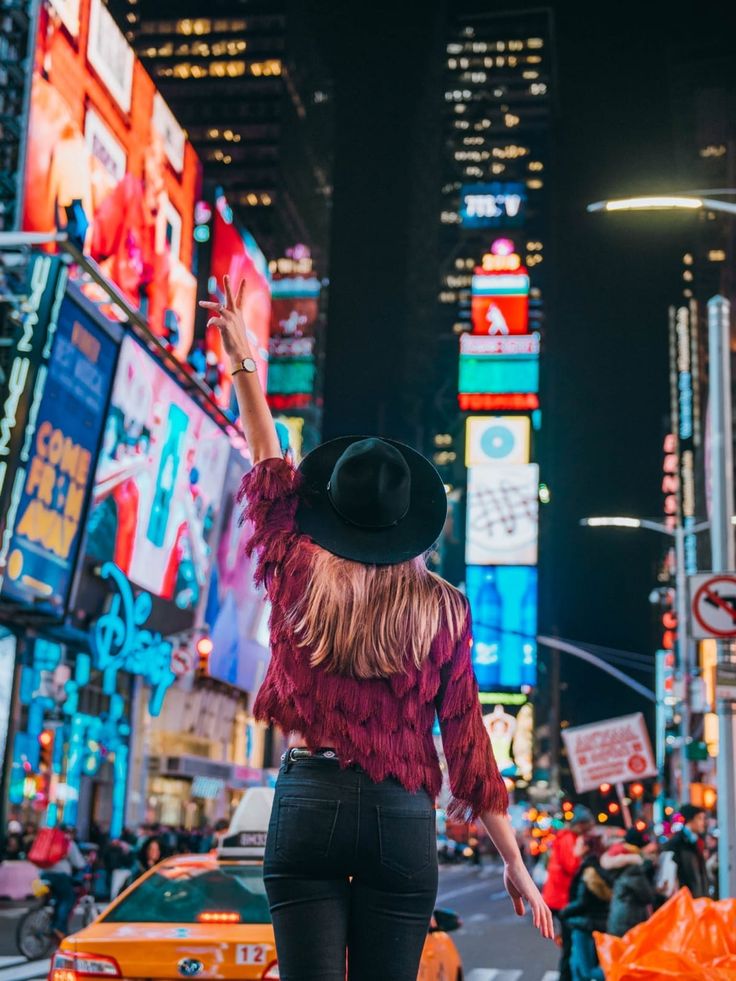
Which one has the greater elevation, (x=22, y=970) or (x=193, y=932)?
(x=193, y=932)

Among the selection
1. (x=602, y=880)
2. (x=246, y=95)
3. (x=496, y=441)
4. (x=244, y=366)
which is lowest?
(x=602, y=880)

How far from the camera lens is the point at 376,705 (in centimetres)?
321

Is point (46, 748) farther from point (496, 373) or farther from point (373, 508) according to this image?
point (496, 373)

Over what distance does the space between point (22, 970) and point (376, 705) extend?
42.9ft

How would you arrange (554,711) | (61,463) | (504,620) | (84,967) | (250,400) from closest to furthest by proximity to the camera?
(250,400) → (84,967) → (61,463) → (504,620) → (554,711)

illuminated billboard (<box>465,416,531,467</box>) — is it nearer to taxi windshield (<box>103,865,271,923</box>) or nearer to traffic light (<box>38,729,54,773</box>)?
traffic light (<box>38,729,54,773</box>)

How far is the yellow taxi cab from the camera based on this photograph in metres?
7.18

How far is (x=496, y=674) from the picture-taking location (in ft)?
288

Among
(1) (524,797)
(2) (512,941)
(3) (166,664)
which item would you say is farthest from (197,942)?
(1) (524,797)

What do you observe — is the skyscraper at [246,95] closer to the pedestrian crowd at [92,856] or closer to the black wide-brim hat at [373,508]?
the pedestrian crowd at [92,856]

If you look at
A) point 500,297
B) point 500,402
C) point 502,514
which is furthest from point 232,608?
point 500,297

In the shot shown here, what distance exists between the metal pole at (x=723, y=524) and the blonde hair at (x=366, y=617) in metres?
10.7

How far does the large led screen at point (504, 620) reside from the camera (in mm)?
84438

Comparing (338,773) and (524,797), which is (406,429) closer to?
(524,797)
